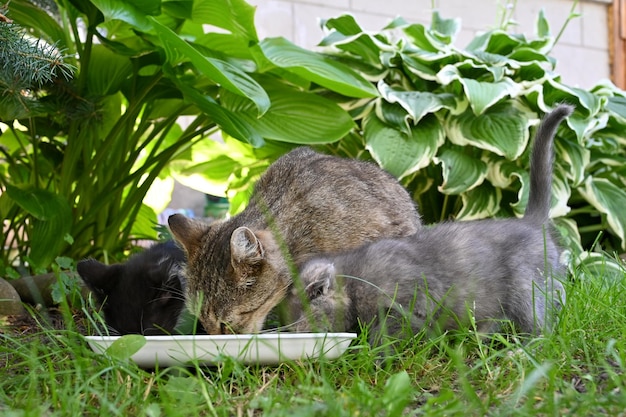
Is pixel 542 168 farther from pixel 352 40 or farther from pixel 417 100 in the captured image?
pixel 352 40

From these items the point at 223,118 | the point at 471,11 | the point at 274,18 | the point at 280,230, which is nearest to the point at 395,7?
the point at 471,11

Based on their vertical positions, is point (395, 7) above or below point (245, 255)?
above

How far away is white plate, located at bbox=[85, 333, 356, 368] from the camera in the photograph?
6.21ft

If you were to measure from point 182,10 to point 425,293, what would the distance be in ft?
5.36

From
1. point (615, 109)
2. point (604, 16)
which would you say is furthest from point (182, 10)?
point (604, 16)

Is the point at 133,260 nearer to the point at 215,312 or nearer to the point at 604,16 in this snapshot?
the point at 215,312

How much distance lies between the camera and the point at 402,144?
3.69 metres

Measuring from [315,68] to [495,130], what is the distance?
1055 millimetres

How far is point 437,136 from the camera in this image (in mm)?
3717

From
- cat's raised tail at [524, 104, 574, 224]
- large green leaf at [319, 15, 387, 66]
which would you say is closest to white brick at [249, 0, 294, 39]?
large green leaf at [319, 15, 387, 66]

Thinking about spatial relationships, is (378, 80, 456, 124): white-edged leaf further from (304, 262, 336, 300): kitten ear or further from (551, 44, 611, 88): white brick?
(551, 44, 611, 88): white brick

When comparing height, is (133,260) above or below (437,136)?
below

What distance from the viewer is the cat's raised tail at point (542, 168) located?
2.68 metres

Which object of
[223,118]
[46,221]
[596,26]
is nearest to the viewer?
[223,118]
